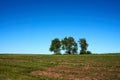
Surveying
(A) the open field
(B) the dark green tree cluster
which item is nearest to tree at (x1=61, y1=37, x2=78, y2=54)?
(B) the dark green tree cluster

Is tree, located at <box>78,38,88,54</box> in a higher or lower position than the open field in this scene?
higher

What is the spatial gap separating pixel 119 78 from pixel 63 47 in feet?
404

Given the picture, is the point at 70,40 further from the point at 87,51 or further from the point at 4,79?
the point at 4,79

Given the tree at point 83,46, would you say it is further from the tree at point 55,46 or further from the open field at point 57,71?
the open field at point 57,71

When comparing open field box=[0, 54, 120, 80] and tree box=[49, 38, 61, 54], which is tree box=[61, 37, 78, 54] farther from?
open field box=[0, 54, 120, 80]

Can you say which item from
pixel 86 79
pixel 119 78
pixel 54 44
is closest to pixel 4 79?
pixel 86 79

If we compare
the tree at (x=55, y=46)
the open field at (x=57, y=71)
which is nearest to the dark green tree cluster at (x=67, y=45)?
the tree at (x=55, y=46)

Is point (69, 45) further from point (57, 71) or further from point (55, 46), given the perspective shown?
point (57, 71)

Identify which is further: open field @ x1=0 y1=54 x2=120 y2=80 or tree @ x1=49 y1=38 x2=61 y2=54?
tree @ x1=49 y1=38 x2=61 y2=54

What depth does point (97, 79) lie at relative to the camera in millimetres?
22016

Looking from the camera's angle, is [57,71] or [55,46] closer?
[57,71]

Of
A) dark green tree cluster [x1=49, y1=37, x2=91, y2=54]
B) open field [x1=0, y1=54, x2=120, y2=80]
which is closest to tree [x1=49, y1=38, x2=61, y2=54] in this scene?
dark green tree cluster [x1=49, y1=37, x2=91, y2=54]

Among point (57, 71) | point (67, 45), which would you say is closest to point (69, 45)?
point (67, 45)

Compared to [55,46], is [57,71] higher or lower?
lower
